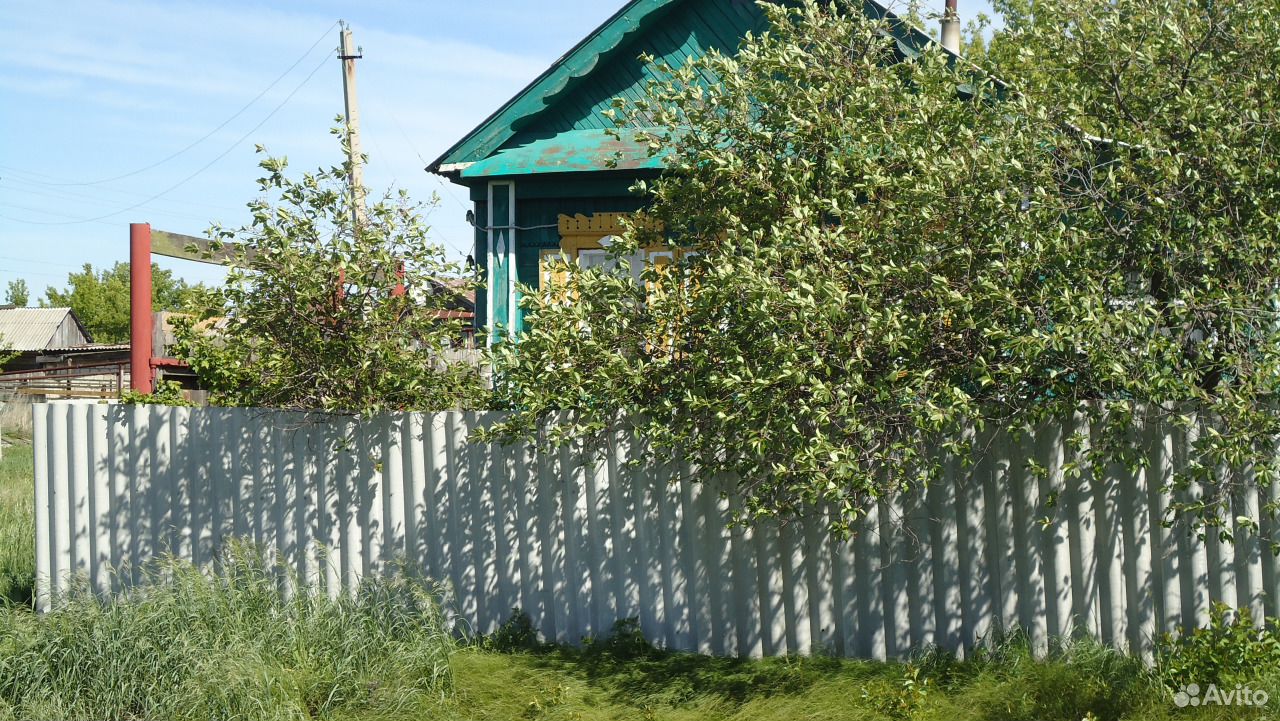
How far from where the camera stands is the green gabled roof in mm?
11305

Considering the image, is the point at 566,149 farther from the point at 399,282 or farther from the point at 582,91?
the point at 399,282

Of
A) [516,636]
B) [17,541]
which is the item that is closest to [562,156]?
[516,636]

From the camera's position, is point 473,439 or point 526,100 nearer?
point 473,439

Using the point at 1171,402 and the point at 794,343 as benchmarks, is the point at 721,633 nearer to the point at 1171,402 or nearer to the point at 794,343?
the point at 794,343

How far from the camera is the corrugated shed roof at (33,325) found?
53906 mm

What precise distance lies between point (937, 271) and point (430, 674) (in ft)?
11.5

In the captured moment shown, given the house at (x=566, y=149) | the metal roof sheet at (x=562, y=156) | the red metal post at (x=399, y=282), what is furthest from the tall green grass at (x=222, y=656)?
the metal roof sheet at (x=562, y=156)

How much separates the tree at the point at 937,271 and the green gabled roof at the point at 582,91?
17.0 feet

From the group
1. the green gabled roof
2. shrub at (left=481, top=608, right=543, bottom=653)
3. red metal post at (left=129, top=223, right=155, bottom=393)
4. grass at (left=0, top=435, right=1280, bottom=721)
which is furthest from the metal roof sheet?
grass at (left=0, top=435, right=1280, bottom=721)

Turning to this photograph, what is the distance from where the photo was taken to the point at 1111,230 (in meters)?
5.18

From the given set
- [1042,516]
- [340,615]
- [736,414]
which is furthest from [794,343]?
[340,615]

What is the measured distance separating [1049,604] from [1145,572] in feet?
1.68

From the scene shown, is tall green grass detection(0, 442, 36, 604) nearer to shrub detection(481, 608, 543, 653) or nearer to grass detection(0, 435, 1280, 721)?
grass detection(0, 435, 1280, 721)

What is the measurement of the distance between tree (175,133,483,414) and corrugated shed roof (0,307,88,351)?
174 ft
